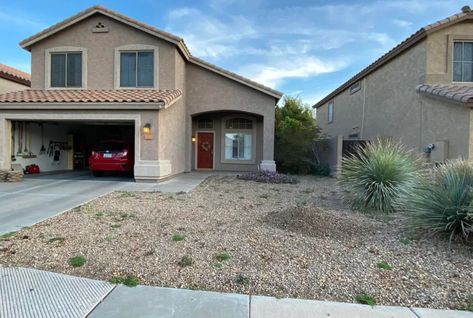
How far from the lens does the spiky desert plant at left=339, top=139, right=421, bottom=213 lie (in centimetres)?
820

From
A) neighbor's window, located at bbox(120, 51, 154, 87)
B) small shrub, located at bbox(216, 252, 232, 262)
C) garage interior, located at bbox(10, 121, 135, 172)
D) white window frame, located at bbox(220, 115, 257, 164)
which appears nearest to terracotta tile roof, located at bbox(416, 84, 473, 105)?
white window frame, located at bbox(220, 115, 257, 164)

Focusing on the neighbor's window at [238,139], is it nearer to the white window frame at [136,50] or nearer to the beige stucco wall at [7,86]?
the white window frame at [136,50]

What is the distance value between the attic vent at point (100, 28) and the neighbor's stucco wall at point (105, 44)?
13 cm

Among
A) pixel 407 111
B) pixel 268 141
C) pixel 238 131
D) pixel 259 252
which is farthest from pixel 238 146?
pixel 259 252

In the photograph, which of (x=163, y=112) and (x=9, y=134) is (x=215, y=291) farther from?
(x=9, y=134)

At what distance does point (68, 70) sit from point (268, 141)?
9.90 meters

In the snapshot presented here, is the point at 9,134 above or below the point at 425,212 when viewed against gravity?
above

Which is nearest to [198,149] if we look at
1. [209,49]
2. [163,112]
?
[163,112]

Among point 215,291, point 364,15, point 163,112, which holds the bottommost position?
point 215,291

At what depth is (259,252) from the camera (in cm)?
511

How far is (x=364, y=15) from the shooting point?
15.5m

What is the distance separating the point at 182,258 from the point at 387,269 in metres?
2.83

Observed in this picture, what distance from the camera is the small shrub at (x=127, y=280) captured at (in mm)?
4051

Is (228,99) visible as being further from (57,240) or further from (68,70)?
(57,240)
